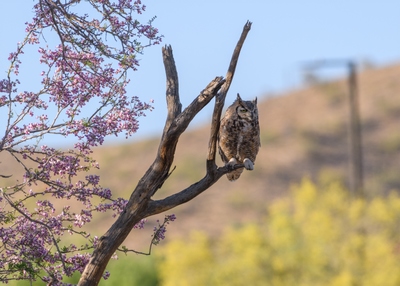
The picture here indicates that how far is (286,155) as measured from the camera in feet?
213

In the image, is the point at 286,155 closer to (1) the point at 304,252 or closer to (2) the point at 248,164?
(1) the point at 304,252

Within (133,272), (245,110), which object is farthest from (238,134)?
(133,272)

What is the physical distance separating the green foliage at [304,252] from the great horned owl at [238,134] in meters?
15.0

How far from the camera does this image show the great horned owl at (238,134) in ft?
25.0

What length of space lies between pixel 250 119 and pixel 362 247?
16557 mm

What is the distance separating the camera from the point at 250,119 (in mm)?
7656

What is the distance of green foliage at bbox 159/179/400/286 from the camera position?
2333 cm

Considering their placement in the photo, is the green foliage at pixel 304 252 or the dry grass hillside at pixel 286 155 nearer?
the green foliage at pixel 304 252

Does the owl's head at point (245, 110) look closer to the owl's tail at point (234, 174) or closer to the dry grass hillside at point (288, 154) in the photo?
the owl's tail at point (234, 174)

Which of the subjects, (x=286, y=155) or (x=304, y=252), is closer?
(x=304, y=252)

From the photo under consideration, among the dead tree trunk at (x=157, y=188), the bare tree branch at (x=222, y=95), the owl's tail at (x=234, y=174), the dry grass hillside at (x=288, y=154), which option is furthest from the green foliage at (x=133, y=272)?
the dry grass hillside at (x=288, y=154)

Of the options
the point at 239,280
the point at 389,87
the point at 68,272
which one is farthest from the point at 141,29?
the point at 389,87

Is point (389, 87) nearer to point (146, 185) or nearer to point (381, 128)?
point (381, 128)

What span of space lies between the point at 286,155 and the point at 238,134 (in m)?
57.4
